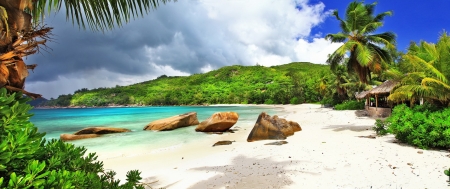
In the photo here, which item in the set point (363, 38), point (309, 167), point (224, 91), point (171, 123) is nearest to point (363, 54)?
point (363, 38)

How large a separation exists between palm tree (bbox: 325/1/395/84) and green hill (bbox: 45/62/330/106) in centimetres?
4732

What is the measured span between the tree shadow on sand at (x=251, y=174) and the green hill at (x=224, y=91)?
57.0 metres

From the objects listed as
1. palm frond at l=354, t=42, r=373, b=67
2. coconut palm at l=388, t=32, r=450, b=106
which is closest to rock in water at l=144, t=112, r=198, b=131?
palm frond at l=354, t=42, r=373, b=67

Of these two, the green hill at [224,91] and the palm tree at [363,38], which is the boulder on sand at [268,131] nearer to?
the palm tree at [363,38]

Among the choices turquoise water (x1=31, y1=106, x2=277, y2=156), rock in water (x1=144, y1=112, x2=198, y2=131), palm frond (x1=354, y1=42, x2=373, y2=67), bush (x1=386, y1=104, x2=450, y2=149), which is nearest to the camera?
bush (x1=386, y1=104, x2=450, y2=149)

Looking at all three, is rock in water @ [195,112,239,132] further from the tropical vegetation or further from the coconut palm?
the tropical vegetation

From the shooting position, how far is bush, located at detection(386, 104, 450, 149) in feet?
21.6

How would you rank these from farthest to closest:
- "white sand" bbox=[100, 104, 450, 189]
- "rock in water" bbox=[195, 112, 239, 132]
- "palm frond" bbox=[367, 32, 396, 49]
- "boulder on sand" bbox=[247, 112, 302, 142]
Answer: "rock in water" bbox=[195, 112, 239, 132], "palm frond" bbox=[367, 32, 396, 49], "boulder on sand" bbox=[247, 112, 302, 142], "white sand" bbox=[100, 104, 450, 189]

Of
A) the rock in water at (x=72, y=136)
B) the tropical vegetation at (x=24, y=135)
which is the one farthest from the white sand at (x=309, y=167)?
the rock in water at (x=72, y=136)

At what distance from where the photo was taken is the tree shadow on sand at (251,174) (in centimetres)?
488

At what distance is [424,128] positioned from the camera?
6949 millimetres

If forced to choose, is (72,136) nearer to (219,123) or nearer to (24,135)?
(219,123)

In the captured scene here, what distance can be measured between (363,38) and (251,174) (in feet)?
42.3

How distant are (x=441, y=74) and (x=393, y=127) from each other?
220 centimetres
